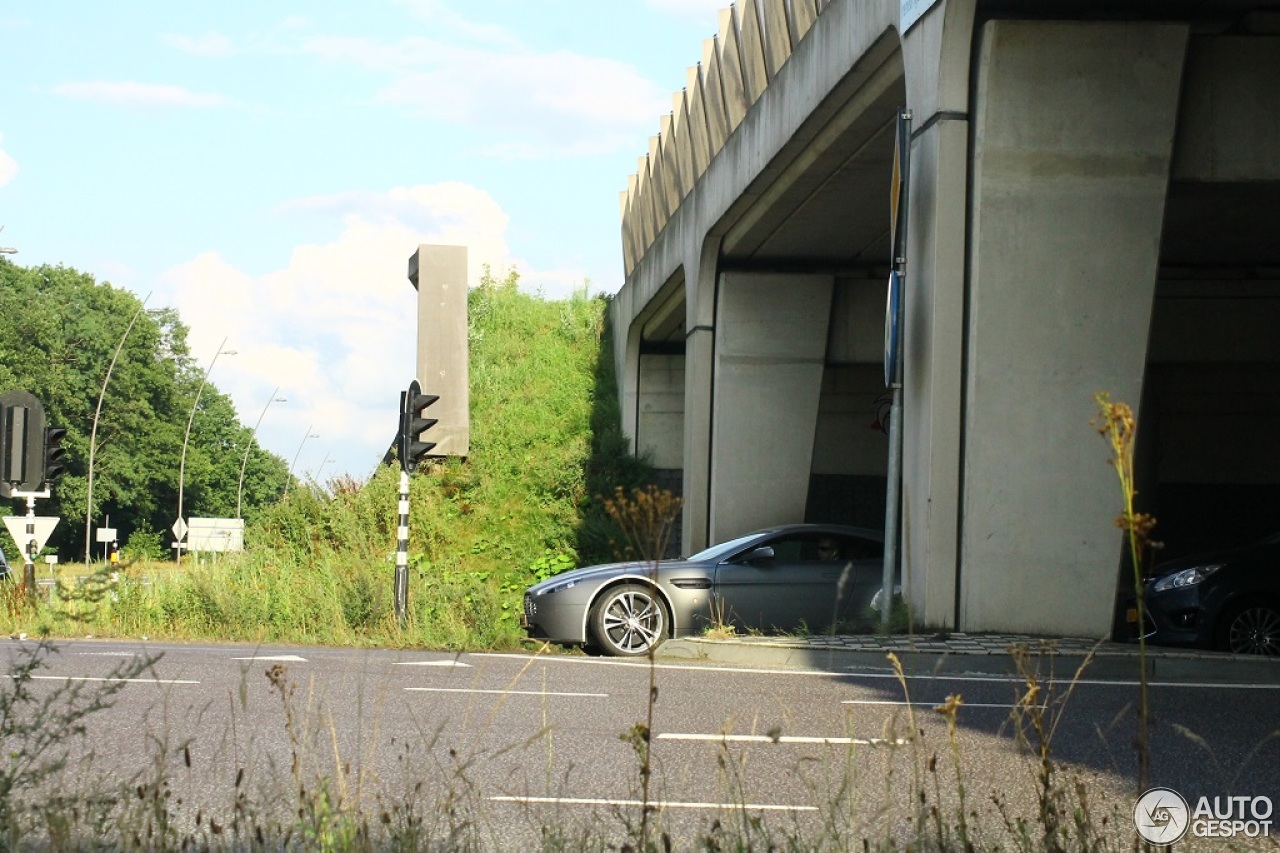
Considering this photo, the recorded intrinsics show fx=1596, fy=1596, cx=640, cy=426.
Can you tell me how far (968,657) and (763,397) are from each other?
14.1 meters

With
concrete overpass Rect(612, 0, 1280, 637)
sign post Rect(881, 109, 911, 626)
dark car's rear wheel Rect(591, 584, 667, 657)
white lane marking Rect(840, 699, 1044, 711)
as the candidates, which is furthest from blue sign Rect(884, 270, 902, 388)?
white lane marking Rect(840, 699, 1044, 711)

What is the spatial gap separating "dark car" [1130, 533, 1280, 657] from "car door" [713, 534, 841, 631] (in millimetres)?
3065

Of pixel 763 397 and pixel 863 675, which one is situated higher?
pixel 763 397

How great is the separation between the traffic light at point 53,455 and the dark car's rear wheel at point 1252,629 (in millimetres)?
13333

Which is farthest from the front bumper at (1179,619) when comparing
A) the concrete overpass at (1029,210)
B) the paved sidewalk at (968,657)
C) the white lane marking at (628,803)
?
the white lane marking at (628,803)

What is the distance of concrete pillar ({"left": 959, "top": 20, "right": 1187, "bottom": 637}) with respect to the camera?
13461mm

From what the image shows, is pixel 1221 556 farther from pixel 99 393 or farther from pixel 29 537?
pixel 99 393

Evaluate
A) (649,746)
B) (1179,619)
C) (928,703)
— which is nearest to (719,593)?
(1179,619)

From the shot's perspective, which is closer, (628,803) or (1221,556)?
(628,803)

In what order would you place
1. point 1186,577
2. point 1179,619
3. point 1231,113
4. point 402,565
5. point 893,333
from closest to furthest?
point 1179,619 < point 1186,577 < point 1231,113 < point 893,333 < point 402,565

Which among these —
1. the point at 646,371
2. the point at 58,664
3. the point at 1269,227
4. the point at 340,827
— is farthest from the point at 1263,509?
the point at 340,827

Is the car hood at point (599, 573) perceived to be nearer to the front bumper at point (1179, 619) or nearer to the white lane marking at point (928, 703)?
the front bumper at point (1179, 619)

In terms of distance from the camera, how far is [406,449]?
18.7 metres

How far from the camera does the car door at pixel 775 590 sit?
50.0ft
